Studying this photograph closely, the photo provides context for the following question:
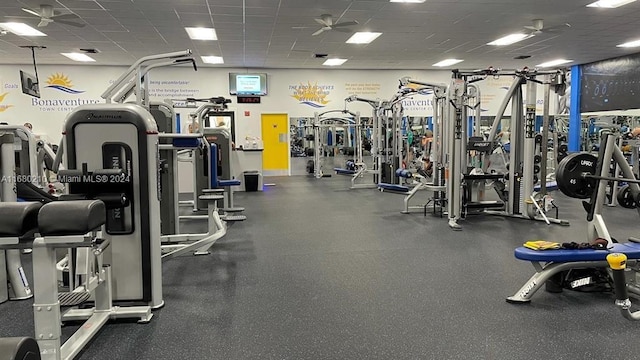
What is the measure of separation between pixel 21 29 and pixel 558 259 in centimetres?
966

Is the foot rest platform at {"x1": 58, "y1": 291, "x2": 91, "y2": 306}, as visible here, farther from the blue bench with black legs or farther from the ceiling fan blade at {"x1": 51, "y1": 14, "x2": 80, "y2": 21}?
the ceiling fan blade at {"x1": 51, "y1": 14, "x2": 80, "y2": 21}

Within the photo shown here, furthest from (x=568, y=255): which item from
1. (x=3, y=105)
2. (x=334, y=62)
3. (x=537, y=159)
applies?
(x=3, y=105)

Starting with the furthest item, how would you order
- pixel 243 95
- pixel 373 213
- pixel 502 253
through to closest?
pixel 243 95
pixel 373 213
pixel 502 253

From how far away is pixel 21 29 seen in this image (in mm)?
8359

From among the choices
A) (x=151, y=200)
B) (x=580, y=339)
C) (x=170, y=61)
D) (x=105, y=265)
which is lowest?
(x=580, y=339)

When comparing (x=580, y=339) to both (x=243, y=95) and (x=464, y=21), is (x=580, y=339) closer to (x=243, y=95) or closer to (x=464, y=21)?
(x=464, y=21)

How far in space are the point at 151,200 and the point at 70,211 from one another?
3.14 feet

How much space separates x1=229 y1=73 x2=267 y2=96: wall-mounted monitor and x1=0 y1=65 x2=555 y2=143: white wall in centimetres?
24

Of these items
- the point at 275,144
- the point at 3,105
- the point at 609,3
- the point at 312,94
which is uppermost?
the point at 609,3

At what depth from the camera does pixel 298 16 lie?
25.1 feet

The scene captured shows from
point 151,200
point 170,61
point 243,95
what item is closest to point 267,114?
point 243,95

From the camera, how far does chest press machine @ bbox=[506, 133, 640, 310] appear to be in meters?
3.14

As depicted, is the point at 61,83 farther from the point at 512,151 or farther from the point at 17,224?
the point at 17,224

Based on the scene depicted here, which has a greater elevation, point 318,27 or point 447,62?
point 447,62
